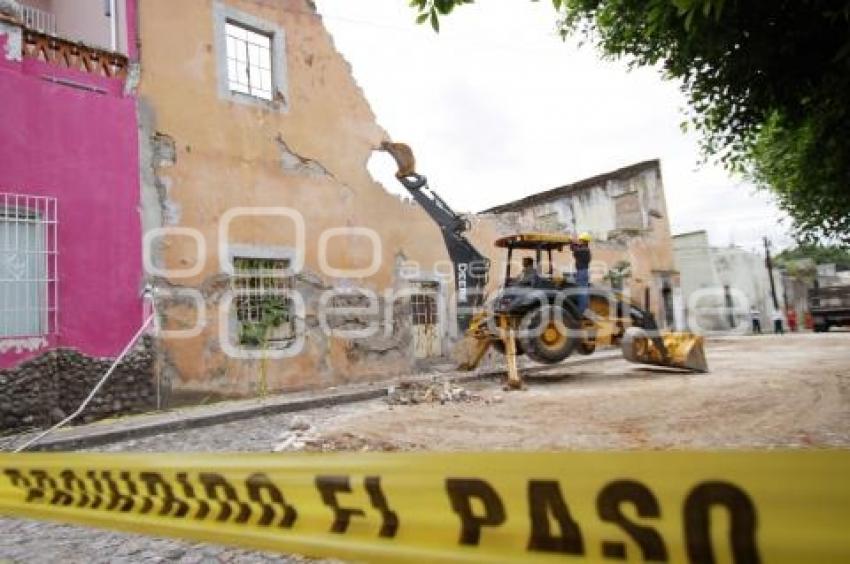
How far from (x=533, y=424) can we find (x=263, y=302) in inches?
217

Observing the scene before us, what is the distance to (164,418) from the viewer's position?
24.0ft

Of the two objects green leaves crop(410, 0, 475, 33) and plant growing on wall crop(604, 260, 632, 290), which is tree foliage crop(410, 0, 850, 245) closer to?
green leaves crop(410, 0, 475, 33)

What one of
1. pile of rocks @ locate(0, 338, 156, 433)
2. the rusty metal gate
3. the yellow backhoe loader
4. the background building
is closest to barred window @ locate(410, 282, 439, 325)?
the rusty metal gate

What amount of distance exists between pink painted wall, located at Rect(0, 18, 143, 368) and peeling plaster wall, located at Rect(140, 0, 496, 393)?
0.40 metres

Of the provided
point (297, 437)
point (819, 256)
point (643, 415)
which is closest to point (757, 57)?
point (643, 415)

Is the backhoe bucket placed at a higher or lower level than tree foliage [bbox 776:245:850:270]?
lower

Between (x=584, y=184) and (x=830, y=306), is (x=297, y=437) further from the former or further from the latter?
(x=830, y=306)

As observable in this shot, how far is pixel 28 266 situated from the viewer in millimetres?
7352

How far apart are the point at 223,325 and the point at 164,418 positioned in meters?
2.11

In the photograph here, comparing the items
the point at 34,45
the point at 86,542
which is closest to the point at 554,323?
the point at 86,542

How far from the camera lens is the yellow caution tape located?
3.65 feet

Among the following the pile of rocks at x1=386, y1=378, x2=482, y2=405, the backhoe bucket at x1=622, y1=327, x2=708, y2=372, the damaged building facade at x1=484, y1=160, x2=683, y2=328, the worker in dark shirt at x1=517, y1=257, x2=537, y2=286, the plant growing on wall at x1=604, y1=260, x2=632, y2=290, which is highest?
the damaged building facade at x1=484, y1=160, x2=683, y2=328

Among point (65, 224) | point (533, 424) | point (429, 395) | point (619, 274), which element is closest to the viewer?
point (533, 424)

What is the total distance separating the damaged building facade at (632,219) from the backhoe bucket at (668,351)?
9807mm
